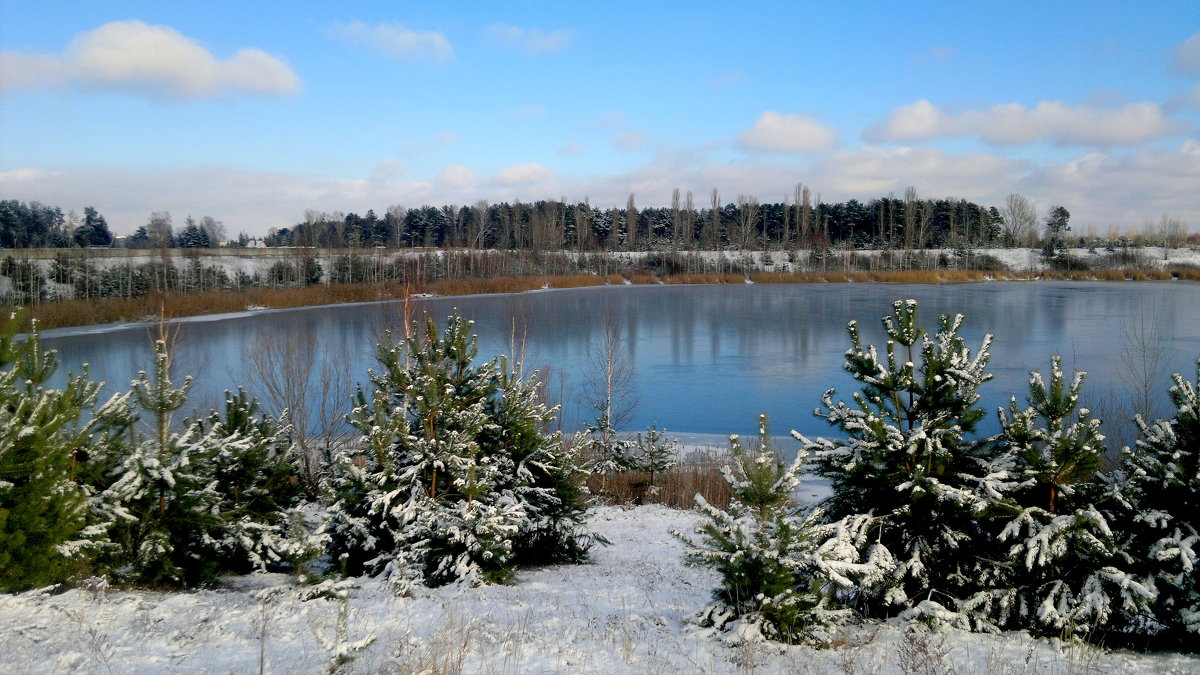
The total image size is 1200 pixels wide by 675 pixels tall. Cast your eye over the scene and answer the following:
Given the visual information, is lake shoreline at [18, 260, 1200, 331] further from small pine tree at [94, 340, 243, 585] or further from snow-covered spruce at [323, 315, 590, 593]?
snow-covered spruce at [323, 315, 590, 593]

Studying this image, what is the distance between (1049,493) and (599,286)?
61645mm

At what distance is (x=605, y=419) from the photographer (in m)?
15.0

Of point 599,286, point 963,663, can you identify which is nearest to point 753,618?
point 963,663

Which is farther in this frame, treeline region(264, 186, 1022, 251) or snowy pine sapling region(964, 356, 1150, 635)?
treeline region(264, 186, 1022, 251)

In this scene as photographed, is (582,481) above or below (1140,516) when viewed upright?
below

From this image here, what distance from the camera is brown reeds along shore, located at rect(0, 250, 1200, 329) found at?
39969 mm

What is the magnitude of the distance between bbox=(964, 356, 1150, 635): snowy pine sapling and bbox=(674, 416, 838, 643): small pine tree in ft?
3.36

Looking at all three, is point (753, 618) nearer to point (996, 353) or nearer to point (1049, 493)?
point (1049, 493)

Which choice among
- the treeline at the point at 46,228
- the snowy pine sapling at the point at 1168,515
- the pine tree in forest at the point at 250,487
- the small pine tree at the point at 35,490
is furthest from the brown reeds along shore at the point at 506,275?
the snowy pine sapling at the point at 1168,515

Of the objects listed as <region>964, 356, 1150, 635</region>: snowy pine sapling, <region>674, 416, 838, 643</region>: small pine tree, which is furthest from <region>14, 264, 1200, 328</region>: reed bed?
<region>964, 356, 1150, 635</region>: snowy pine sapling

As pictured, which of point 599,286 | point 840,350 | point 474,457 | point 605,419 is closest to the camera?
point 474,457

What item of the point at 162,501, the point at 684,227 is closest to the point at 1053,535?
the point at 162,501

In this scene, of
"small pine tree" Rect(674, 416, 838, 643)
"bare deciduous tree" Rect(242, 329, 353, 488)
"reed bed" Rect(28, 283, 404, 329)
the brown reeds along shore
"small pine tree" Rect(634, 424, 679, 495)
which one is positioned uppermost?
the brown reeds along shore

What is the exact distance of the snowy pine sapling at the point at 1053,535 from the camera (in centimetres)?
423
